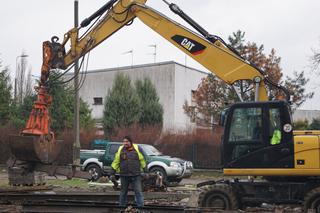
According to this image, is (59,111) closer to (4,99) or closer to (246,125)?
(4,99)

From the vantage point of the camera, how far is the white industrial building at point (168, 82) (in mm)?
48594

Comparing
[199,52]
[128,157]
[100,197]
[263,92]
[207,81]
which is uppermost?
[207,81]

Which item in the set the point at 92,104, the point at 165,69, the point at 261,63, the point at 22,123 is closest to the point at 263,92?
the point at 261,63

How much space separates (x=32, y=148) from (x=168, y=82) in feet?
114

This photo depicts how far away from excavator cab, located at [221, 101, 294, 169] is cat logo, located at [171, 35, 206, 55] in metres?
2.26

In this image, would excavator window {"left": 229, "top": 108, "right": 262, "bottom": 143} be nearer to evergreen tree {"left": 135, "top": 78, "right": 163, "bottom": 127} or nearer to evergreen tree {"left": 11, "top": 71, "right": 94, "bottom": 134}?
evergreen tree {"left": 11, "top": 71, "right": 94, "bottom": 134}

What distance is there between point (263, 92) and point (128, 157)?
3.57m

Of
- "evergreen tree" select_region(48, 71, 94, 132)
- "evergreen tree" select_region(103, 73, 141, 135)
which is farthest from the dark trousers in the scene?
"evergreen tree" select_region(103, 73, 141, 135)

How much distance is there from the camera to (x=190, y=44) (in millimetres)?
13984

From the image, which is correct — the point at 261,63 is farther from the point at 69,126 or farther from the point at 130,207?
the point at 130,207

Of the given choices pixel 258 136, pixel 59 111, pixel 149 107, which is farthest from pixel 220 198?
pixel 149 107

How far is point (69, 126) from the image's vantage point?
130 feet

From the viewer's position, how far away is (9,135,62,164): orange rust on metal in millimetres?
14375

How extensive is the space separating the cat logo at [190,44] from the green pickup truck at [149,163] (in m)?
8.69
